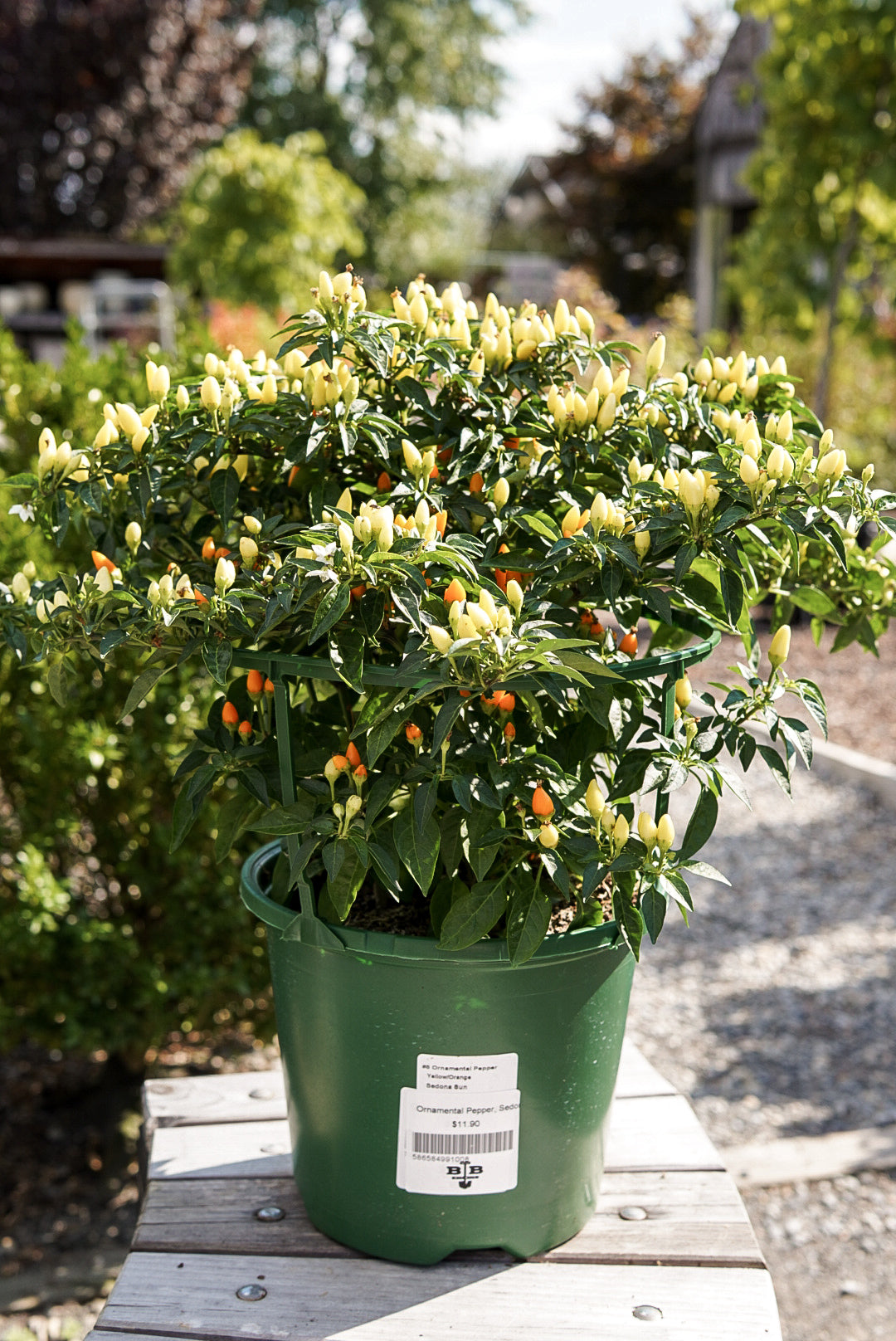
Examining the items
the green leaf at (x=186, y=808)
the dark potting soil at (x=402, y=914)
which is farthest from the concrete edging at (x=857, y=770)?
the green leaf at (x=186, y=808)

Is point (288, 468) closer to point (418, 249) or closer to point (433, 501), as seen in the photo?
point (433, 501)

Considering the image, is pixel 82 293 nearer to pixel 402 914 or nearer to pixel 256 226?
pixel 256 226

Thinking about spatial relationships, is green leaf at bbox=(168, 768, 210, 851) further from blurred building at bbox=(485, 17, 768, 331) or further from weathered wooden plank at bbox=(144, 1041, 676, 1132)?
blurred building at bbox=(485, 17, 768, 331)

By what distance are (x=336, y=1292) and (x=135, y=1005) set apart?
3.48ft

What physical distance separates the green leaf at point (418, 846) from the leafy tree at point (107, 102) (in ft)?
63.2

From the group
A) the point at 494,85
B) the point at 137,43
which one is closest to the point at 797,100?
the point at 137,43

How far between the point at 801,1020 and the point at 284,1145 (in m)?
1.84

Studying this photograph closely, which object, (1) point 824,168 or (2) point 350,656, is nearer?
(2) point 350,656

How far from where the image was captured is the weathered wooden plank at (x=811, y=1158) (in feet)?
8.09

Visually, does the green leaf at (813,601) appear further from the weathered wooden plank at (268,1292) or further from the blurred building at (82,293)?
Result: the blurred building at (82,293)

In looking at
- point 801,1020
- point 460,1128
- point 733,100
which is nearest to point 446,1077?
point 460,1128

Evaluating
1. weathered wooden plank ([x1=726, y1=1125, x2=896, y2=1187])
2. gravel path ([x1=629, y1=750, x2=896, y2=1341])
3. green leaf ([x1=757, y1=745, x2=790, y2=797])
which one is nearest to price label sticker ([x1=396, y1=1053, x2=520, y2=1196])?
green leaf ([x1=757, y1=745, x2=790, y2=797])

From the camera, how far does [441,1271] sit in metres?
1.36

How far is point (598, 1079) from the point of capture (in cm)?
138
